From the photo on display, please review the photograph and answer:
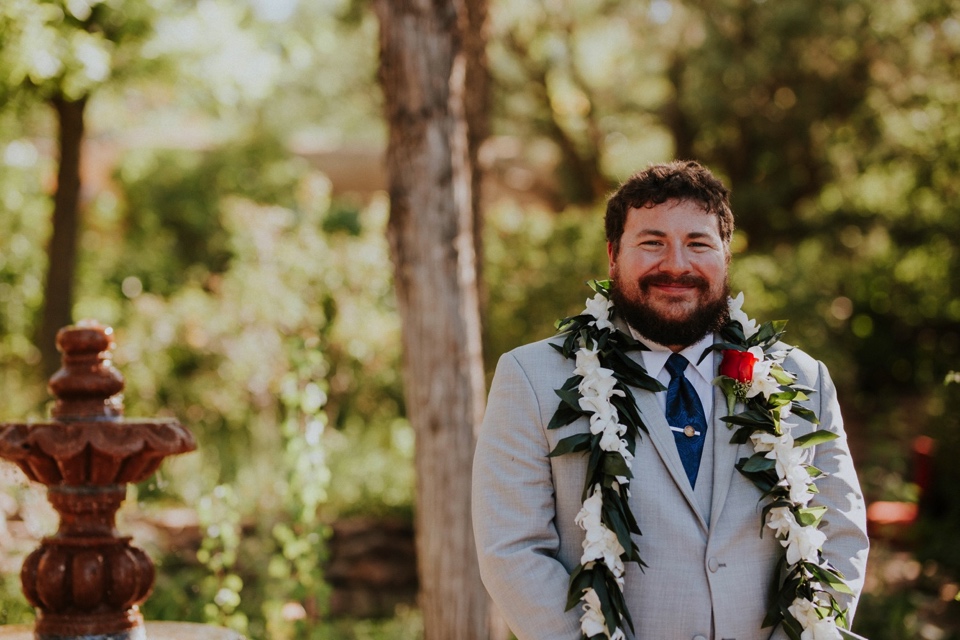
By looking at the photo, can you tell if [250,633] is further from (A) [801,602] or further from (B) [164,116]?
(B) [164,116]

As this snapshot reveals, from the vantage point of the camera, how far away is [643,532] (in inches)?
101

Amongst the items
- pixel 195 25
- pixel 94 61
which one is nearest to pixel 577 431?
pixel 94 61

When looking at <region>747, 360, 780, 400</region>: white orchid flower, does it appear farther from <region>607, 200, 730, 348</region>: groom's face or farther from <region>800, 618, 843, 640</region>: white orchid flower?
<region>800, 618, 843, 640</region>: white orchid flower

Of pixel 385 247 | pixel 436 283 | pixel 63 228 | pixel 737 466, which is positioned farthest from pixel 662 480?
pixel 385 247

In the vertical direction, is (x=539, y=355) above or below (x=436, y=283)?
below

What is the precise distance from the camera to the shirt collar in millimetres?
2705

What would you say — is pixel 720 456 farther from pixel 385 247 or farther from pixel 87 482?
pixel 385 247

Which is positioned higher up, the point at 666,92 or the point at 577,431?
the point at 666,92

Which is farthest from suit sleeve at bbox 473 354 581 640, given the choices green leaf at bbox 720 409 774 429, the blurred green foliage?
the blurred green foliage

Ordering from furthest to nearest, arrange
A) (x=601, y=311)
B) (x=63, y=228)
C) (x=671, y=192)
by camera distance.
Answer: (x=63, y=228)
(x=601, y=311)
(x=671, y=192)

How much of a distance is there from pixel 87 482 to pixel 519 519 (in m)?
1.53

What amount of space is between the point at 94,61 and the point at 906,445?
901cm

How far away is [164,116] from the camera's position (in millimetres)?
9664

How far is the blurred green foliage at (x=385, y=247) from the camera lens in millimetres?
7105
